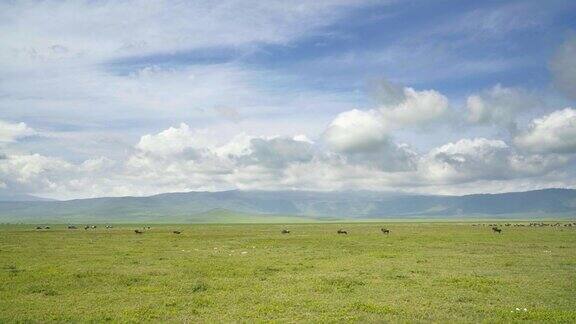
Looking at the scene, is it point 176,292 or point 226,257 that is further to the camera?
point 226,257

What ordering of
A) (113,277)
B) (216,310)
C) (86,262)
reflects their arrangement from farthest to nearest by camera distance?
(86,262), (113,277), (216,310)

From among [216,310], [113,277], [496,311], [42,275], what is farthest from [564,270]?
[42,275]

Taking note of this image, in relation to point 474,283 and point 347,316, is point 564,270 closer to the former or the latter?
point 474,283

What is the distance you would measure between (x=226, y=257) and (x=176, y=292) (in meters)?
18.0

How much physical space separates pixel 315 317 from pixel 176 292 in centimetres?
928

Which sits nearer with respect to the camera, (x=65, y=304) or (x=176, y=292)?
(x=65, y=304)

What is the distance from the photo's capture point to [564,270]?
33969mm

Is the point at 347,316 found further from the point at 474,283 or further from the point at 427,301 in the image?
the point at 474,283

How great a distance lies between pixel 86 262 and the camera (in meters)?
39.5

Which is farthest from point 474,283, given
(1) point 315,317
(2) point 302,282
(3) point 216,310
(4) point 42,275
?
(4) point 42,275

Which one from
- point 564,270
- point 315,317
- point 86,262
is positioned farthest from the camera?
point 86,262

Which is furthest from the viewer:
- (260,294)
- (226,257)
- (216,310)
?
(226,257)

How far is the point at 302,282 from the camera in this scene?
2884cm

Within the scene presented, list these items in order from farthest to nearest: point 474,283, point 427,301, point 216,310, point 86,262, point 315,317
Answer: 1. point 86,262
2. point 474,283
3. point 427,301
4. point 216,310
5. point 315,317
